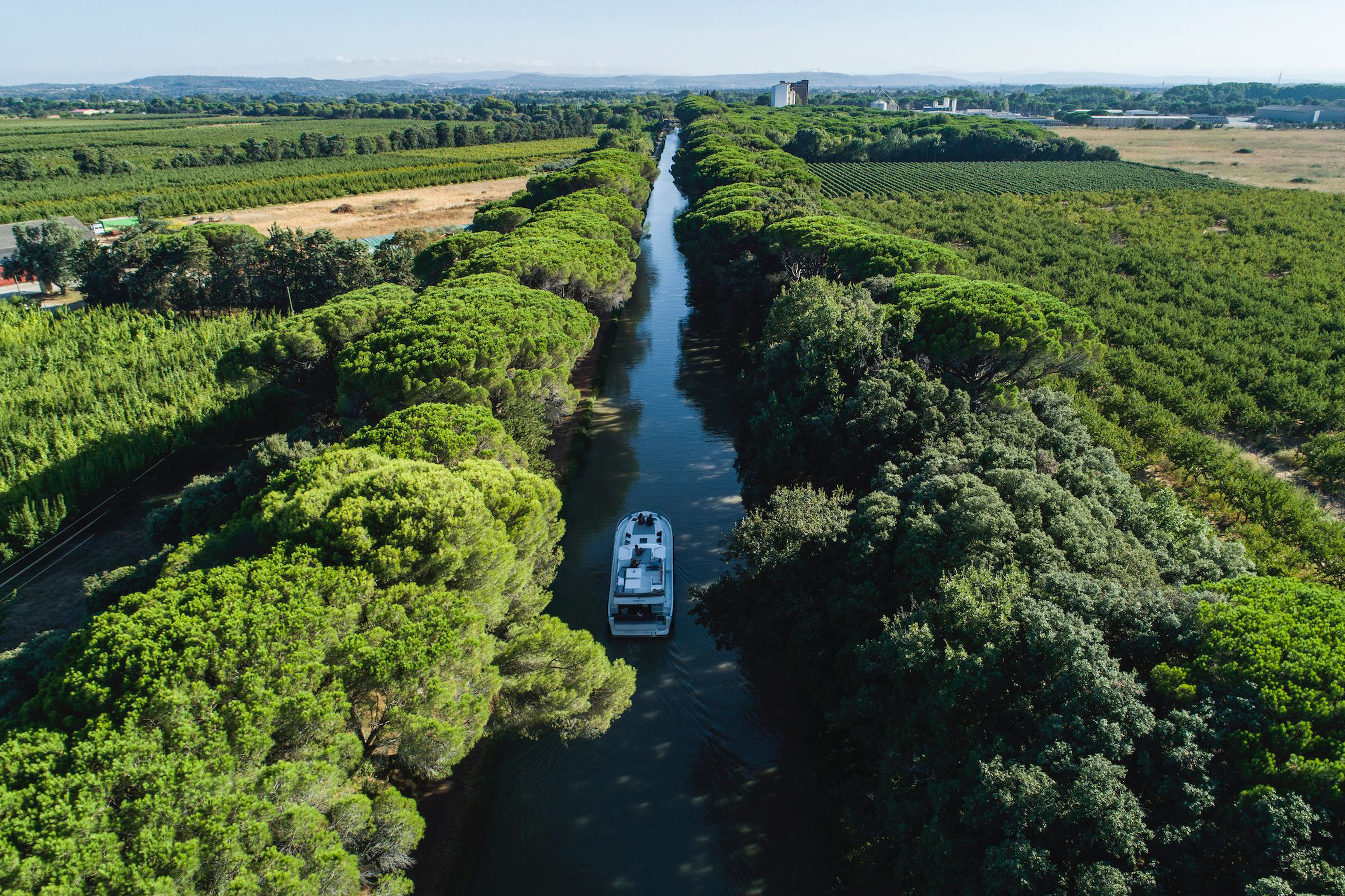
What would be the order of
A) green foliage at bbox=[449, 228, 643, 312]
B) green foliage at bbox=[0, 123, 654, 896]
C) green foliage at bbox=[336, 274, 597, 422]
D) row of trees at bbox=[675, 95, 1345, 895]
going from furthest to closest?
green foliage at bbox=[449, 228, 643, 312], green foliage at bbox=[336, 274, 597, 422], row of trees at bbox=[675, 95, 1345, 895], green foliage at bbox=[0, 123, 654, 896]

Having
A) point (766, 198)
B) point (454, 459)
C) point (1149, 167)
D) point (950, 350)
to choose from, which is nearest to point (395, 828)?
point (454, 459)

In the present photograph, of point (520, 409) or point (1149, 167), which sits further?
point (1149, 167)

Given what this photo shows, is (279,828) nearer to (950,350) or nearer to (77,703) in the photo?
(77,703)

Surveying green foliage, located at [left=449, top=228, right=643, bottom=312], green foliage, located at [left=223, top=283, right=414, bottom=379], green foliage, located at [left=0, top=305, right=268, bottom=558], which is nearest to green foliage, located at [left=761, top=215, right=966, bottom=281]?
green foliage, located at [left=449, top=228, right=643, bottom=312]

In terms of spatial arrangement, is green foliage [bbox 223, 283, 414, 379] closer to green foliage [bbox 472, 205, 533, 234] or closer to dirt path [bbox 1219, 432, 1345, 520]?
green foliage [bbox 472, 205, 533, 234]

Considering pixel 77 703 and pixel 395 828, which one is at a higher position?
pixel 77 703

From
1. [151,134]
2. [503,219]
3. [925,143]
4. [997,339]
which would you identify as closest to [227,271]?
[503,219]
